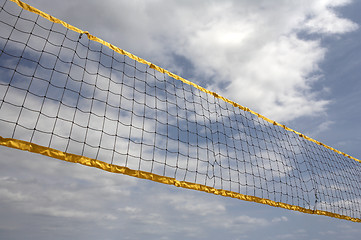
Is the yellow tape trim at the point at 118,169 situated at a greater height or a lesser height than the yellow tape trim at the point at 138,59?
lesser

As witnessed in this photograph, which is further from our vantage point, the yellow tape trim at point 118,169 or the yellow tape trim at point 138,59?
the yellow tape trim at point 138,59

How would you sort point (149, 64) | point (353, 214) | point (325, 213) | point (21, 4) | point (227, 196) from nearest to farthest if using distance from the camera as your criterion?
point (21, 4) < point (227, 196) < point (149, 64) < point (325, 213) < point (353, 214)

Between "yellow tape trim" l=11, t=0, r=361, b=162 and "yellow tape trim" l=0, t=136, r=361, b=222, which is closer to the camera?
"yellow tape trim" l=0, t=136, r=361, b=222

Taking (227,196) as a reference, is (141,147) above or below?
above

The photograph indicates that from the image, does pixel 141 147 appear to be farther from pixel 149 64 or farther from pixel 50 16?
pixel 50 16

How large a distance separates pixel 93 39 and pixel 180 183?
2869 mm

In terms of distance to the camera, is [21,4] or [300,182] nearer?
[21,4]

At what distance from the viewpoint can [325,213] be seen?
675 centimetres

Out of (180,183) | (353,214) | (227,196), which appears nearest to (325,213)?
(353,214)

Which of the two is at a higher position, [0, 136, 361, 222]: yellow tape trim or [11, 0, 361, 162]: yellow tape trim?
[11, 0, 361, 162]: yellow tape trim

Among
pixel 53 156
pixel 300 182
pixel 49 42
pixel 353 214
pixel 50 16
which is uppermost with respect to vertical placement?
pixel 50 16

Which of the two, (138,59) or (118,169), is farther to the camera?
(138,59)

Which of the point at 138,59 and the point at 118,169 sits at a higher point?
the point at 138,59

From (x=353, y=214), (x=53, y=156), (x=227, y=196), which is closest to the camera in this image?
(x=53, y=156)
